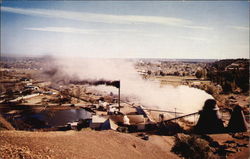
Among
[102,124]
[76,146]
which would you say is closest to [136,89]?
[102,124]

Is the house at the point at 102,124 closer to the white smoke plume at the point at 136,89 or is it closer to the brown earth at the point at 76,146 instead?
the brown earth at the point at 76,146

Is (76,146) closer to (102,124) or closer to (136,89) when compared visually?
(102,124)

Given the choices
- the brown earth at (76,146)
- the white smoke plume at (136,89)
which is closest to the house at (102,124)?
the brown earth at (76,146)

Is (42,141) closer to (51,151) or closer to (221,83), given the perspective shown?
(51,151)

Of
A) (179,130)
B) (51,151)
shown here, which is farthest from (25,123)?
(179,130)

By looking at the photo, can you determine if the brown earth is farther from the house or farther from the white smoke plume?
the white smoke plume
